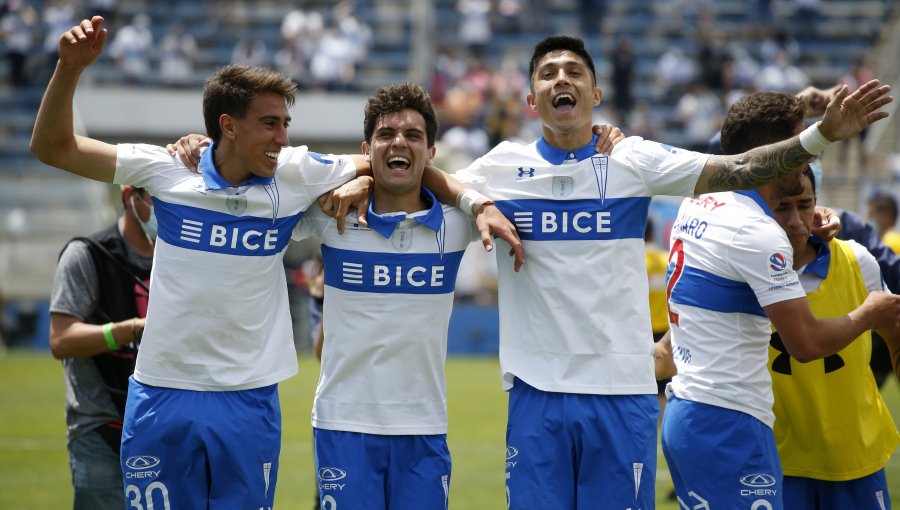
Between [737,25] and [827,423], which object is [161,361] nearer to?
[827,423]

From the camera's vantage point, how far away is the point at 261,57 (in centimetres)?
2716

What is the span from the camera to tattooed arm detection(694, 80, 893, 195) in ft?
15.2

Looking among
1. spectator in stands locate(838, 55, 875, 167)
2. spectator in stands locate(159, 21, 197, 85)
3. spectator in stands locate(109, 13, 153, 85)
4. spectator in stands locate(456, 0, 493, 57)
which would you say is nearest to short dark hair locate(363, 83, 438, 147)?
spectator in stands locate(838, 55, 875, 167)

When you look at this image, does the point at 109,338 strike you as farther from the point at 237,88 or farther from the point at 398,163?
the point at 398,163

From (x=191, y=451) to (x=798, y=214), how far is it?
9.77 ft

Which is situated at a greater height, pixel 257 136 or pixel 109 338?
pixel 257 136

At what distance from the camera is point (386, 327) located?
16.7 ft

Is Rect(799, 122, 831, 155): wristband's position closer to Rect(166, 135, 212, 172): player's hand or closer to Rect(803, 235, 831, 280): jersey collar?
Rect(803, 235, 831, 280): jersey collar

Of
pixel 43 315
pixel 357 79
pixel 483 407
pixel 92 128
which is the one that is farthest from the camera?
pixel 357 79

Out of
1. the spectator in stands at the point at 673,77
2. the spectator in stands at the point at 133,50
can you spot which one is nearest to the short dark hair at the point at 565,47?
the spectator in stands at the point at 673,77

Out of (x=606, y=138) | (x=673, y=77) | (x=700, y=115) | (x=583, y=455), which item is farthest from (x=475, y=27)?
(x=583, y=455)

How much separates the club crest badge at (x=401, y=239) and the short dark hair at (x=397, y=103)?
47 centimetres

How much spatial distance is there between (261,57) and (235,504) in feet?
76.3

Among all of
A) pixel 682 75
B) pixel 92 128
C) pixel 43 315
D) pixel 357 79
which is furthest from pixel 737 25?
pixel 43 315
